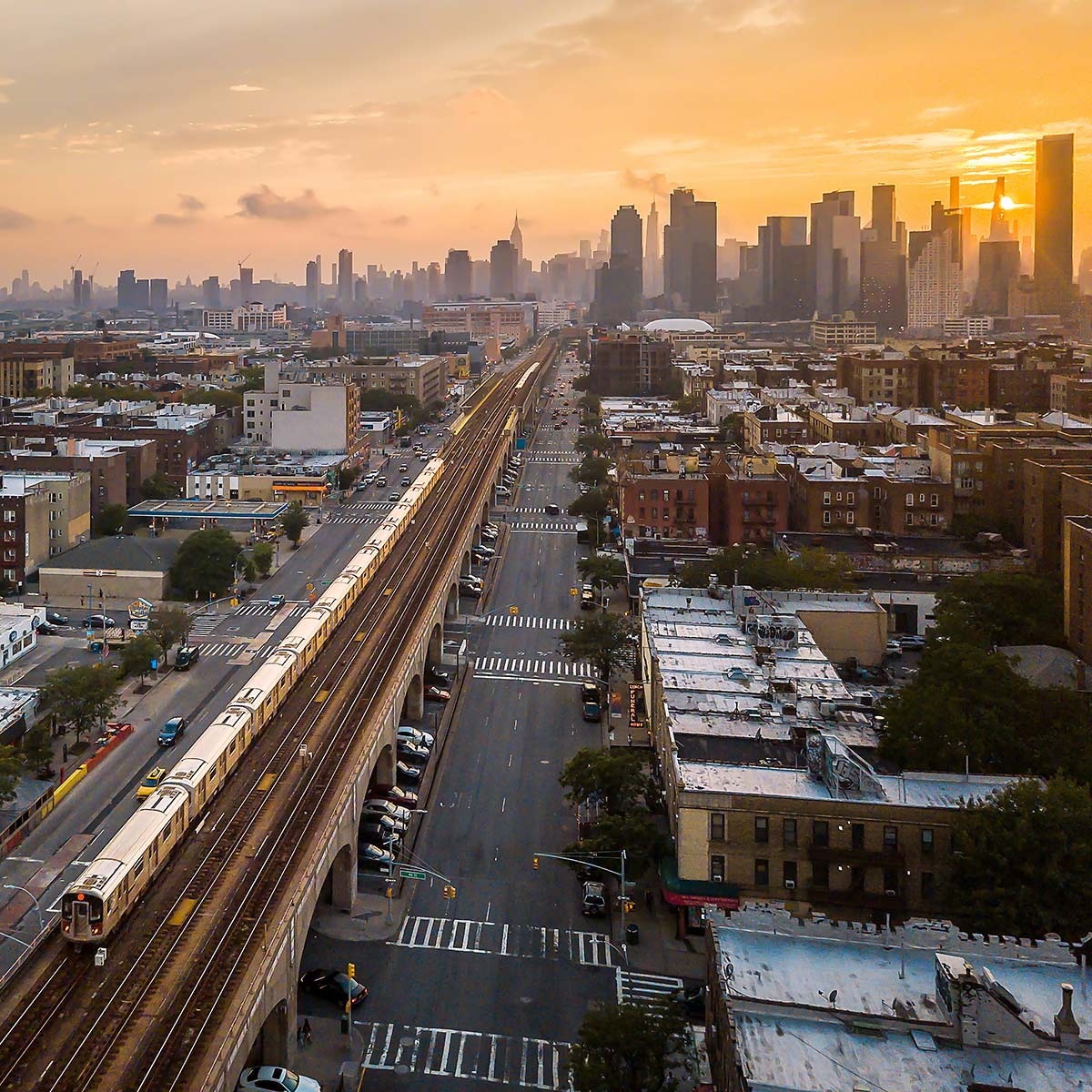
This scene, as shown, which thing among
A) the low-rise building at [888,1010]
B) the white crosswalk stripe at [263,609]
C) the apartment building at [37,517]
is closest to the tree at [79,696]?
the white crosswalk stripe at [263,609]

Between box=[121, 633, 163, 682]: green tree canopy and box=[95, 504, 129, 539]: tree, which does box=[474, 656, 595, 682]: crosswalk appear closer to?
box=[121, 633, 163, 682]: green tree canopy

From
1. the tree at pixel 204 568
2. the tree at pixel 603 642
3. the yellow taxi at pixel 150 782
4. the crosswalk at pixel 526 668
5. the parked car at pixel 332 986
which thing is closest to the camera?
the parked car at pixel 332 986

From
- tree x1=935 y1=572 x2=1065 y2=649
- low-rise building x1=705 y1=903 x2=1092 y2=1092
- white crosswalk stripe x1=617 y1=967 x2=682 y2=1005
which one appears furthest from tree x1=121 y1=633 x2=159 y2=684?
tree x1=935 y1=572 x2=1065 y2=649

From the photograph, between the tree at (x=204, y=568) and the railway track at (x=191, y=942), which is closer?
the railway track at (x=191, y=942)

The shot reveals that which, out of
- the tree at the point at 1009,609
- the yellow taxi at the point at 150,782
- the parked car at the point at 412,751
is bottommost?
the parked car at the point at 412,751

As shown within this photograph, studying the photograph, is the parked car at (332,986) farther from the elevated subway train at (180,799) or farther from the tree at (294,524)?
the tree at (294,524)

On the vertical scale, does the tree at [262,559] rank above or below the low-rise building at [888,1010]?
above

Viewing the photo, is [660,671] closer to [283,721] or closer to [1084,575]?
[283,721]

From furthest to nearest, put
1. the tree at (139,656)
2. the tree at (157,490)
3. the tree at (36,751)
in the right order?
the tree at (157,490), the tree at (139,656), the tree at (36,751)

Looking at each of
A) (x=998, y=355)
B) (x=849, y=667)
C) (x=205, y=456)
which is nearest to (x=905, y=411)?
(x=998, y=355)
